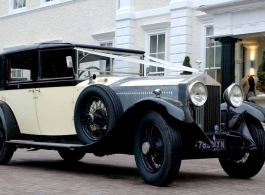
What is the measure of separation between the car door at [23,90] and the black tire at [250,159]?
9.98 ft

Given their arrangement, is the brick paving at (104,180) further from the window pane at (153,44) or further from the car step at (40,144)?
the window pane at (153,44)

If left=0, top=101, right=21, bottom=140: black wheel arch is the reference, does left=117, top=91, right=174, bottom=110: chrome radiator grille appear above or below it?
above

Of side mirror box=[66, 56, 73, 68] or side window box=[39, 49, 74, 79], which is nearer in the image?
side mirror box=[66, 56, 73, 68]

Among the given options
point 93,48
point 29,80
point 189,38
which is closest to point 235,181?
point 93,48

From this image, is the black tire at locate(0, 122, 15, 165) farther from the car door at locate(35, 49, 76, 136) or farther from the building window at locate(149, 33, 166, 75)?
the building window at locate(149, 33, 166, 75)

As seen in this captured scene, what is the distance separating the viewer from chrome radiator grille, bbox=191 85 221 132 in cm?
704

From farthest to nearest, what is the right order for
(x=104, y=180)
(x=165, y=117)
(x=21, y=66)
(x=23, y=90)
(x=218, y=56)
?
(x=218, y=56) → (x=21, y=66) → (x=23, y=90) → (x=104, y=180) → (x=165, y=117)

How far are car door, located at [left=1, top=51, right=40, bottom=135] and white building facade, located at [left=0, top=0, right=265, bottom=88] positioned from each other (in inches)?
287

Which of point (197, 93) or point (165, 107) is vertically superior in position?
point (197, 93)

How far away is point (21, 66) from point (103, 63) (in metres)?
1.48

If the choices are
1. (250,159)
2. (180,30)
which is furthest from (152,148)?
(180,30)

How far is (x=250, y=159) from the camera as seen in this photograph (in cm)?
733

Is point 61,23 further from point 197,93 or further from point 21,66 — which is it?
point 197,93

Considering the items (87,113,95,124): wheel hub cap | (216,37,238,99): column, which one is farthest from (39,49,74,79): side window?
(216,37,238,99): column
